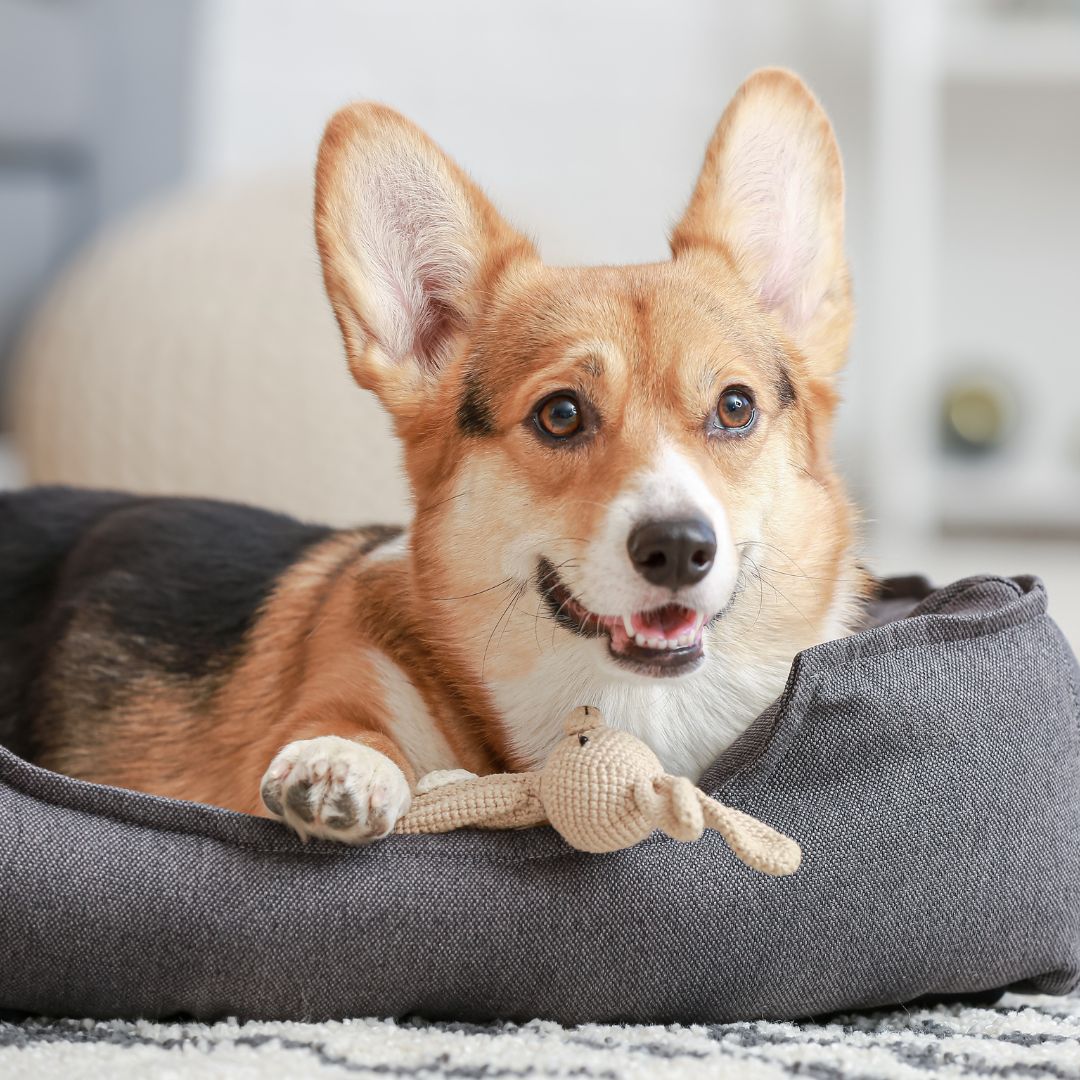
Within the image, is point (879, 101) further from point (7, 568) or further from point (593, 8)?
point (7, 568)

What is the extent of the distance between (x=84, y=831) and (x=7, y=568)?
874 millimetres

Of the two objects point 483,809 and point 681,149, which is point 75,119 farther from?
point 483,809

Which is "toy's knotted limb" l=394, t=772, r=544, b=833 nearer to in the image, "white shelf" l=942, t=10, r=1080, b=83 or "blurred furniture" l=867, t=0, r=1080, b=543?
"blurred furniture" l=867, t=0, r=1080, b=543

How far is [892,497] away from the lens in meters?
4.55

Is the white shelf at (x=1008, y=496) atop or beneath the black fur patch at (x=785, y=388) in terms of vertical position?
beneath

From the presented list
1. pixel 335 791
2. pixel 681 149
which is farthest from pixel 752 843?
pixel 681 149

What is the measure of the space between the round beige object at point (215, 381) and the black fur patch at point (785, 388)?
1285 millimetres

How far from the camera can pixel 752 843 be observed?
1.16 m

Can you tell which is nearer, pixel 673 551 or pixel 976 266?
pixel 673 551

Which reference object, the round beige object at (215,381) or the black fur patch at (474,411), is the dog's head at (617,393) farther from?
the round beige object at (215,381)

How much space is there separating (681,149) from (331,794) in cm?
401

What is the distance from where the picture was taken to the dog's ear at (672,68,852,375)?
1.70 meters

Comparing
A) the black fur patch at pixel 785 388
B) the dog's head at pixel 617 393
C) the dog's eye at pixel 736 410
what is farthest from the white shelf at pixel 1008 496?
the dog's eye at pixel 736 410

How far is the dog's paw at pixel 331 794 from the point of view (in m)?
1.24
